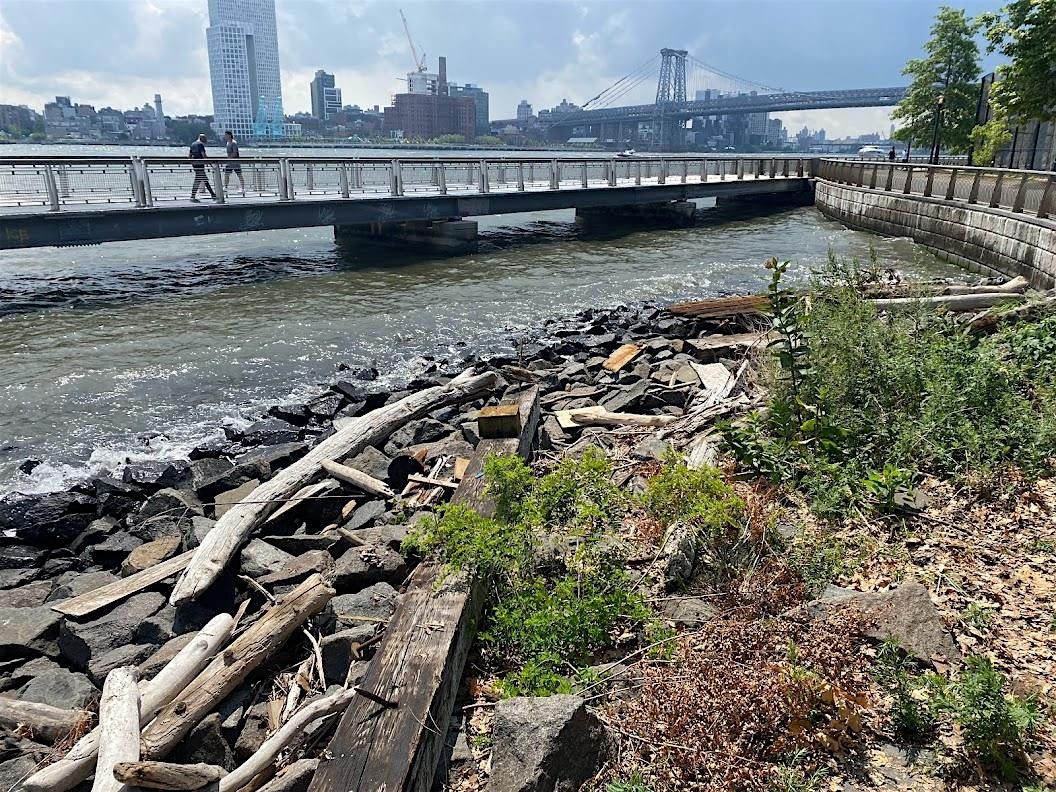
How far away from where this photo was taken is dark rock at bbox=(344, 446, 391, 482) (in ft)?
25.2

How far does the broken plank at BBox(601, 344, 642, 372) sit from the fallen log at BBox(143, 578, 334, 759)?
786 cm

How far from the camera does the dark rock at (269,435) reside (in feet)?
32.9

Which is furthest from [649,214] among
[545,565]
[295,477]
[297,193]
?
[545,565]

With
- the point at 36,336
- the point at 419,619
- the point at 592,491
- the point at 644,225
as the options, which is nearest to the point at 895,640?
the point at 592,491

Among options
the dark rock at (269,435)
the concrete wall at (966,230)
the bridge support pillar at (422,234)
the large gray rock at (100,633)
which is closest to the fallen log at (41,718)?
the large gray rock at (100,633)

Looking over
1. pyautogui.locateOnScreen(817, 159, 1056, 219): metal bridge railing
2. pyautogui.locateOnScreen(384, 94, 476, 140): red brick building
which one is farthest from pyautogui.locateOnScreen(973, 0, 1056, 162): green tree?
pyautogui.locateOnScreen(384, 94, 476, 140): red brick building

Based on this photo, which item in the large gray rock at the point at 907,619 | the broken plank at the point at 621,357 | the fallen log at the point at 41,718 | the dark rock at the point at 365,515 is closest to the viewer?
the large gray rock at the point at 907,619

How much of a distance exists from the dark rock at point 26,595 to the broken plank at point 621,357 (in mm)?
8252

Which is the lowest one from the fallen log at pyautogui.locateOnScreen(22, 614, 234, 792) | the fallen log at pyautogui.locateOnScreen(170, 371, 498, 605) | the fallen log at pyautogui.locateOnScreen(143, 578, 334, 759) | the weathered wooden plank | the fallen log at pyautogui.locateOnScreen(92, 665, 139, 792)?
the fallen log at pyautogui.locateOnScreen(170, 371, 498, 605)

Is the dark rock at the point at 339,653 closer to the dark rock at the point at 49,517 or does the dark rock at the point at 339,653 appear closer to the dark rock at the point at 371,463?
the dark rock at the point at 371,463

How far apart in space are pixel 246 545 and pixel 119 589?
0.99 meters

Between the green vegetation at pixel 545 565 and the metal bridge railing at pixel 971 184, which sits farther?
the metal bridge railing at pixel 971 184

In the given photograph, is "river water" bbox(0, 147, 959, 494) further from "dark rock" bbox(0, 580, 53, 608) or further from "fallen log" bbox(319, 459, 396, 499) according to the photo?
"fallen log" bbox(319, 459, 396, 499)

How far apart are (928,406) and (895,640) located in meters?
3.42
